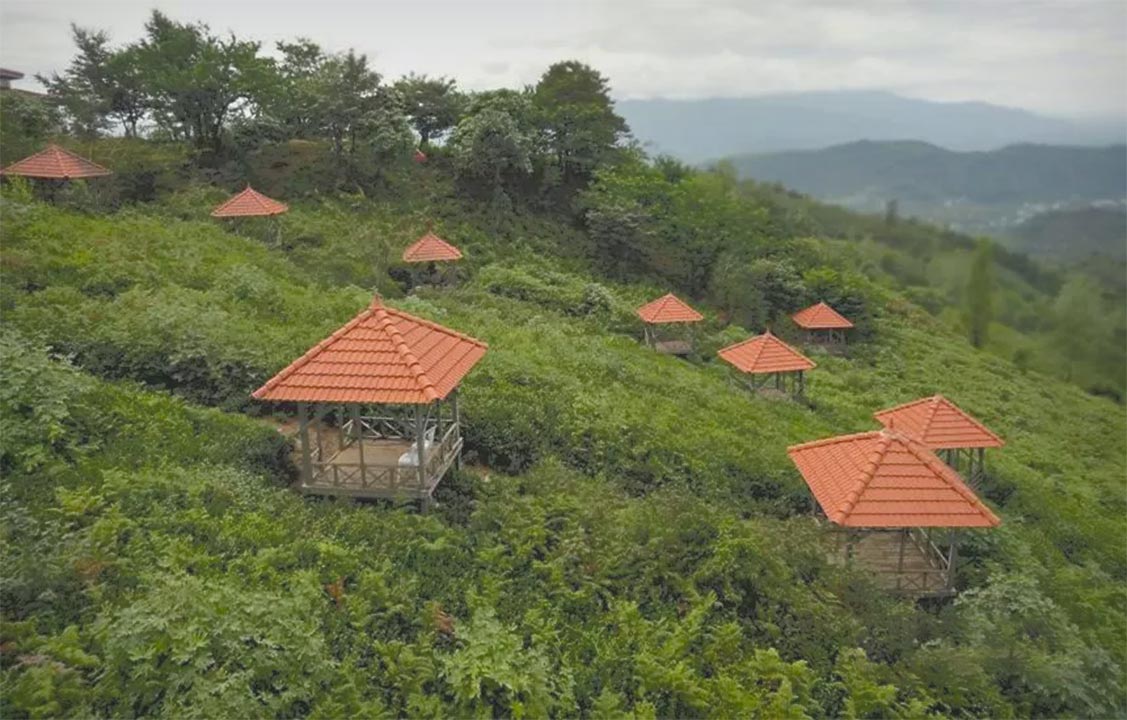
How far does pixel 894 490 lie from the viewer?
1079cm

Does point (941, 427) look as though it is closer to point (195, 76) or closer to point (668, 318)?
point (668, 318)

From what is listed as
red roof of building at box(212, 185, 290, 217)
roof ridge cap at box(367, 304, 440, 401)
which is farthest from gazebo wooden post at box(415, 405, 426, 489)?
red roof of building at box(212, 185, 290, 217)

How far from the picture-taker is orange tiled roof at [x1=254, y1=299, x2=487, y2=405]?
991cm

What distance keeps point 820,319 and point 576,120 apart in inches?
654

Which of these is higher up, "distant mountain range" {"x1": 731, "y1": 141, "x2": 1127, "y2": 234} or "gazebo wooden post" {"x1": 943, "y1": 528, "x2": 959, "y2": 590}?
"distant mountain range" {"x1": 731, "y1": 141, "x2": 1127, "y2": 234}

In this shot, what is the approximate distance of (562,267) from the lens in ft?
103

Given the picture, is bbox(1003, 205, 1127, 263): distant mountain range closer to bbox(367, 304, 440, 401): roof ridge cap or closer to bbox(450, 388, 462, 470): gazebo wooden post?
bbox(450, 388, 462, 470): gazebo wooden post

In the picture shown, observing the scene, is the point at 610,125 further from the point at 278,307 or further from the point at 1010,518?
the point at 1010,518

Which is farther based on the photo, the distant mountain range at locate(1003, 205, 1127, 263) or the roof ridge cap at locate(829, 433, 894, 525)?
the distant mountain range at locate(1003, 205, 1127, 263)

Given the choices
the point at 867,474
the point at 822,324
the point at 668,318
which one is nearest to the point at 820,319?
the point at 822,324

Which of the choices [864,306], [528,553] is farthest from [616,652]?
[864,306]

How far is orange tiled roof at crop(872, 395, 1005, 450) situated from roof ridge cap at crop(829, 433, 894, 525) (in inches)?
144

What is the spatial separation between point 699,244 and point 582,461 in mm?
24292

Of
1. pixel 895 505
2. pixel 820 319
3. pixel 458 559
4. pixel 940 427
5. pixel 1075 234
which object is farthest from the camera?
pixel 820 319
